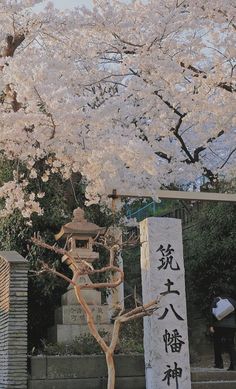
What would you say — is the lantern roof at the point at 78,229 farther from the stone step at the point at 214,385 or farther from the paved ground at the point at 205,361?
the paved ground at the point at 205,361

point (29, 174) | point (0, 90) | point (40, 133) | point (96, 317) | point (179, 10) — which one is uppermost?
point (179, 10)

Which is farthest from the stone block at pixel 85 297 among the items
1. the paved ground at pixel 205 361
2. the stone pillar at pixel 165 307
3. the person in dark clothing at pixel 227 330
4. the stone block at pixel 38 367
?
the paved ground at pixel 205 361

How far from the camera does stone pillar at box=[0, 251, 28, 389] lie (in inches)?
325

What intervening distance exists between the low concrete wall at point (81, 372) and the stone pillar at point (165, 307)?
50 centimetres

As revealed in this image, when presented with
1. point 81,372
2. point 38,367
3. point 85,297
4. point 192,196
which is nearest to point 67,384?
point 81,372

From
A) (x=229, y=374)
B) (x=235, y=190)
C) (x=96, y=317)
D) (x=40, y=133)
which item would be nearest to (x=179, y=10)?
(x=40, y=133)

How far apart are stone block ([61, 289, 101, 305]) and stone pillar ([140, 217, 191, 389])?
167cm

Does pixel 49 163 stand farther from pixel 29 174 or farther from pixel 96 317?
pixel 96 317

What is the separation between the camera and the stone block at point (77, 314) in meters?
9.78

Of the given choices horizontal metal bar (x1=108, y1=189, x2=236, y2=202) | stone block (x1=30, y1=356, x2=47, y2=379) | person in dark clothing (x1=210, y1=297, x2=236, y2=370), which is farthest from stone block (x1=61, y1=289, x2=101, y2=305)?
horizontal metal bar (x1=108, y1=189, x2=236, y2=202)

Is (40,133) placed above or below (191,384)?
above

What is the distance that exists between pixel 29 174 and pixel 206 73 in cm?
446

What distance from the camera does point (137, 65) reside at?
1255cm

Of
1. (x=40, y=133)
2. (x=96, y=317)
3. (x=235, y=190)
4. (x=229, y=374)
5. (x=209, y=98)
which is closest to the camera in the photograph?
(x=229, y=374)
